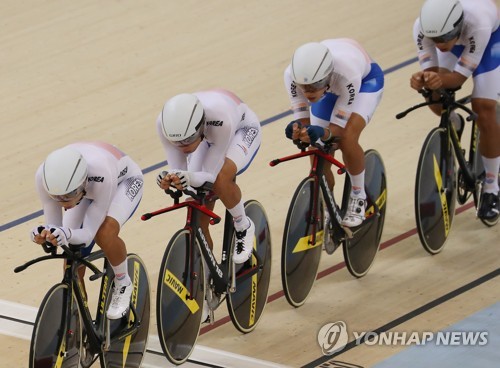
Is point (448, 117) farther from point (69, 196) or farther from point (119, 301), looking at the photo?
point (69, 196)

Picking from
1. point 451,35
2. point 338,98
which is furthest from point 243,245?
point 451,35

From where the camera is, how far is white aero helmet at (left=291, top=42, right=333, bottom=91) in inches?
240

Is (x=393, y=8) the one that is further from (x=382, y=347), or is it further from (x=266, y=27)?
(x=382, y=347)

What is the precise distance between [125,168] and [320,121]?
1.20 m

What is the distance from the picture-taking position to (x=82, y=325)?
5457 mm

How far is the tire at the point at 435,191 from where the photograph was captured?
6848 millimetres

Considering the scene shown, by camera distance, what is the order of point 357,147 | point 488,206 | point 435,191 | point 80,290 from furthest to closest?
point 488,206 → point 435,191 → point 357,147 → point 80,290

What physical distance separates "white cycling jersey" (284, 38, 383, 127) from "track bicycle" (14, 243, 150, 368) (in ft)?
3.94

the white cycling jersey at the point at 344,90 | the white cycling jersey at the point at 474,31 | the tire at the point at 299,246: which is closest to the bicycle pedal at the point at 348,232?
the tire at the point at 299,246

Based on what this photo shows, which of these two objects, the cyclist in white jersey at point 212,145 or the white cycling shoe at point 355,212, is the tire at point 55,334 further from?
the white cycling shoe at point 355,212

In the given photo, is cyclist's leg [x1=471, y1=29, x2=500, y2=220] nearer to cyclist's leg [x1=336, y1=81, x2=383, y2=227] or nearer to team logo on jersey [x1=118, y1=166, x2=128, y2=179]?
cyclist's leg [x1=336, y1=81, x2=383, y2=227]

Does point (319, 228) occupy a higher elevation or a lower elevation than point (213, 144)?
lower

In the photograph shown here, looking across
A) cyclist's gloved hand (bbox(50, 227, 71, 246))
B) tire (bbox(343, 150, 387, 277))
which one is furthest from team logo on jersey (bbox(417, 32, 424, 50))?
cyclist's gloved hand (bbox(50, 227, 71, 246))

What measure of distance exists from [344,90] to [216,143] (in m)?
0.81
